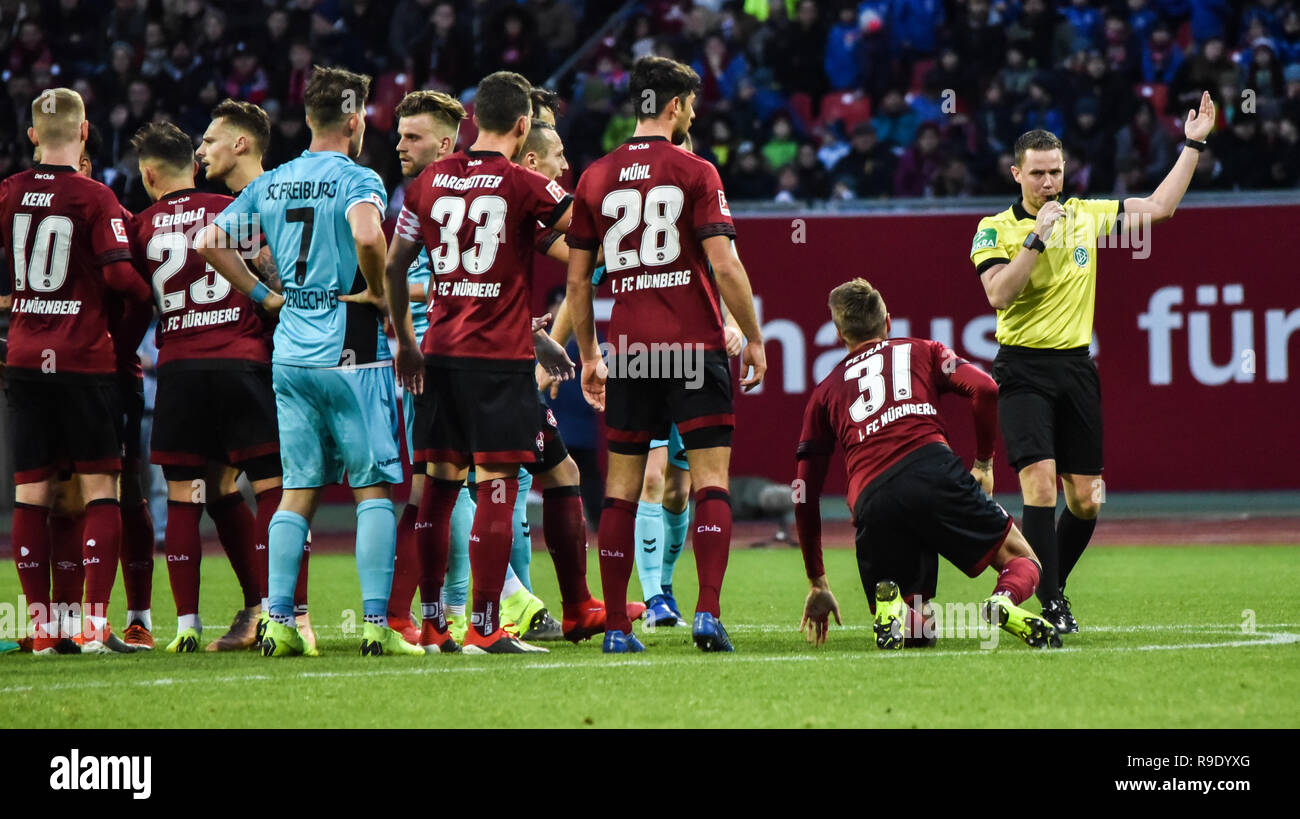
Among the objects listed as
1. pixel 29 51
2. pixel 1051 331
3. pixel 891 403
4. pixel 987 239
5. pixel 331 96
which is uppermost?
pixel 29 51

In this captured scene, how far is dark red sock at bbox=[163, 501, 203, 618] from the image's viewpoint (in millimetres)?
7598

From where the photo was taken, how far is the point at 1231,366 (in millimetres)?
15445

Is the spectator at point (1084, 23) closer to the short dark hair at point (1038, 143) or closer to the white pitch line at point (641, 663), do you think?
the short dark hair at point (1038, 143)

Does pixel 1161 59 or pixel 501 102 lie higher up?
pixel 1161 59

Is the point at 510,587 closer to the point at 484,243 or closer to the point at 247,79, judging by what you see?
the point at 484,243

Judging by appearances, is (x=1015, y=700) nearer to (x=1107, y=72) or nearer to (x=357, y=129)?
(x=357, y=129)

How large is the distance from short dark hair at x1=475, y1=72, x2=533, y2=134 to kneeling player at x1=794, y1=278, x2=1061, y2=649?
1.55m

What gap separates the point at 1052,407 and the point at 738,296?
196cm

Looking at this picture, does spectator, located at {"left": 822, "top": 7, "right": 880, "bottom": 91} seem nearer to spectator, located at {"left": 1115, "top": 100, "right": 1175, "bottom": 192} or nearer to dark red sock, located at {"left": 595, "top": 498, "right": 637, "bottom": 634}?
spectator, located at {"left": 1115, "top": 100, "right": 1175, "bottom": 192}

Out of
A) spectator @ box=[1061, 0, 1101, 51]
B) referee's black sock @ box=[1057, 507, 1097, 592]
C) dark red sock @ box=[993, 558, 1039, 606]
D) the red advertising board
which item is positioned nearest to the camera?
dark red sock @ box=[993, 558, 1039, 606]

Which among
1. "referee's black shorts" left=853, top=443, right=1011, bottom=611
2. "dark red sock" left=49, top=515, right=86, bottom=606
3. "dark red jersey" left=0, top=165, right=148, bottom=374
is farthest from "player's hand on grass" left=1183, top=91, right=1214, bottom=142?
"dark red sock" left=49, top=515, right=86, bottom=606

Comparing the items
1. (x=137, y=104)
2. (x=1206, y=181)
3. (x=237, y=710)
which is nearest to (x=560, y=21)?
(x=137, y=104)

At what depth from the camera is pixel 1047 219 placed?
745 cm

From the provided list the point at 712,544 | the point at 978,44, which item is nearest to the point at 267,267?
the point at 712,544
